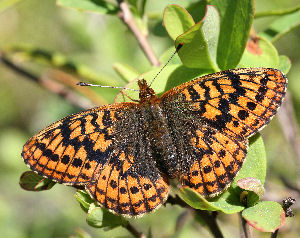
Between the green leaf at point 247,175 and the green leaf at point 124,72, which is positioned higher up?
the green leaf at point 247,175

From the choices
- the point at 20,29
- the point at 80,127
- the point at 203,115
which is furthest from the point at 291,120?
the point at 20,29

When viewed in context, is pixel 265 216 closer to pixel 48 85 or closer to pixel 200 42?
pixel 200 42

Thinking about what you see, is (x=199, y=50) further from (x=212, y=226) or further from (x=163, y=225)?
(x=163, y=225)

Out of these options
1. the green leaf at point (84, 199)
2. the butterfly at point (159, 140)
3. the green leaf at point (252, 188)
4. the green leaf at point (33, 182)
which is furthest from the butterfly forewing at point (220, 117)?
the green leaf at point (33, 182)

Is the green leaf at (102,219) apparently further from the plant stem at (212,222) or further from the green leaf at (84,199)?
the plant stem at (212,222)

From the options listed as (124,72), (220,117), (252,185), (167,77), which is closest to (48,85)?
(124,72)

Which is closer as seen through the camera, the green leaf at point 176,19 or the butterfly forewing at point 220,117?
the green leaf at point 176,19
